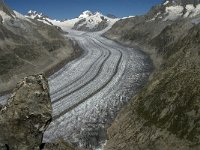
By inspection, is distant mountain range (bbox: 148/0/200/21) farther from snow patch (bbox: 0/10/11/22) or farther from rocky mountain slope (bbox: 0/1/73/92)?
snow patch (bbox: 0/10/11/22)

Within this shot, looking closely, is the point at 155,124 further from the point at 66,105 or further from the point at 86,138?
the point at 66,105

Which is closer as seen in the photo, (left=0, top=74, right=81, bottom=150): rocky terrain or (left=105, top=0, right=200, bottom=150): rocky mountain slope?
(left=0, top=74, right=81, bottom=150): rocky terrain

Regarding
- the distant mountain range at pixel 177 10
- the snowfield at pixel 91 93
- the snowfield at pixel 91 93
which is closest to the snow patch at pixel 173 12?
the distant mountain range at pixel 177 10

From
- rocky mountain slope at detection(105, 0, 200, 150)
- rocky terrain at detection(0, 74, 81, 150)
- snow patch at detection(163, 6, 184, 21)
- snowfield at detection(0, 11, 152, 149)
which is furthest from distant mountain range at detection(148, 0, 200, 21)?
rocky terrain at detection(0, 74, 81, 150)

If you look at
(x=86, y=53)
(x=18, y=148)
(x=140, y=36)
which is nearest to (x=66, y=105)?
(x=18, y=148)

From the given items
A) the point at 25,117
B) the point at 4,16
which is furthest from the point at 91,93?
the point at 4,16

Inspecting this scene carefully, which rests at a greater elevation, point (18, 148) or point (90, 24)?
point (90, 24)

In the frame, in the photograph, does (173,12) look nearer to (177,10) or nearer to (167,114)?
(177,10)
